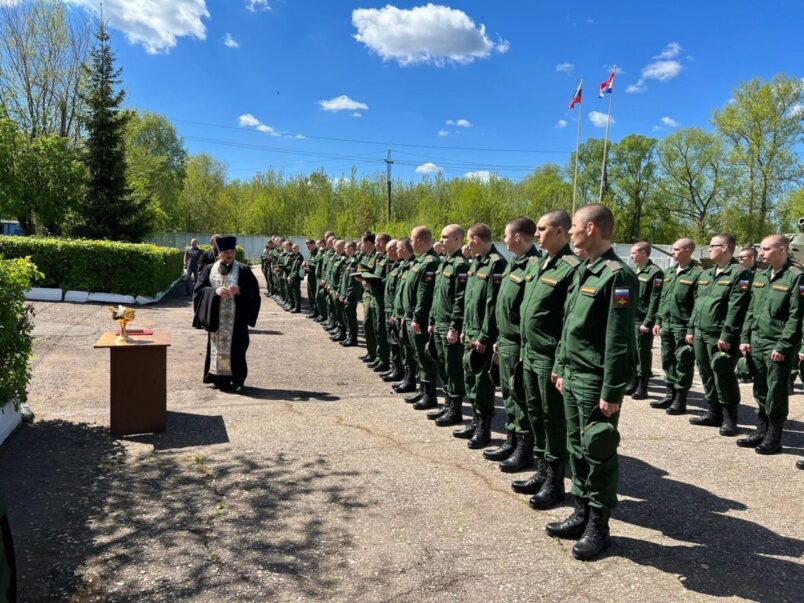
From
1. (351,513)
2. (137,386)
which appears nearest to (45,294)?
(137,386)

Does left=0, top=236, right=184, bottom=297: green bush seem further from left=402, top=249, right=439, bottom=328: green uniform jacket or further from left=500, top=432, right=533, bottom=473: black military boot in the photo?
left=500, top=432, right=533, bottom=473: black military boot

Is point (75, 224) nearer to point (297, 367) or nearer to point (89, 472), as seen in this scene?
point (297, 367)

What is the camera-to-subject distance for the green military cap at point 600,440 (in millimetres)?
3131

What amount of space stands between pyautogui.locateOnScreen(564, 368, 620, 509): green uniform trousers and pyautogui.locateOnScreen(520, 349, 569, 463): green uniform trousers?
0.32m

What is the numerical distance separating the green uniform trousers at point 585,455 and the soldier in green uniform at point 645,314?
420cm

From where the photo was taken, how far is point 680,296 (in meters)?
6.64

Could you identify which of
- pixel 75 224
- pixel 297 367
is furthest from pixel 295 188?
pixel 297 367

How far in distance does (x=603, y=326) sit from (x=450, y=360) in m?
2.54

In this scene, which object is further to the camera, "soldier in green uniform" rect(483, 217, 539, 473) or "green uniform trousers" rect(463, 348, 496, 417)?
"green uniform trousers" rect(463, 348, 496, 417)

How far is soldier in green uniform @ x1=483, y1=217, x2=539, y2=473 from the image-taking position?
440 cm

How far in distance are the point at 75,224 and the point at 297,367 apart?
1743 centimetres

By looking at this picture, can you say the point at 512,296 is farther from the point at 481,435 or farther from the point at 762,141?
the point at 762,141

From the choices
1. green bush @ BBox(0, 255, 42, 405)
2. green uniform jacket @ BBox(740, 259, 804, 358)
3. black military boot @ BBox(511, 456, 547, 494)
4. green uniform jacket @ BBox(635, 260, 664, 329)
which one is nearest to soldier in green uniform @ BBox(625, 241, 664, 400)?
green uniform jacket @ BBox(635, 260, 664, 329)

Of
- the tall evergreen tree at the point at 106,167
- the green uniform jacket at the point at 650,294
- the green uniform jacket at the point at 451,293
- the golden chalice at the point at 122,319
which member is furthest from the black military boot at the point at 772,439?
the tall evergreen tree at the point at 106,167
